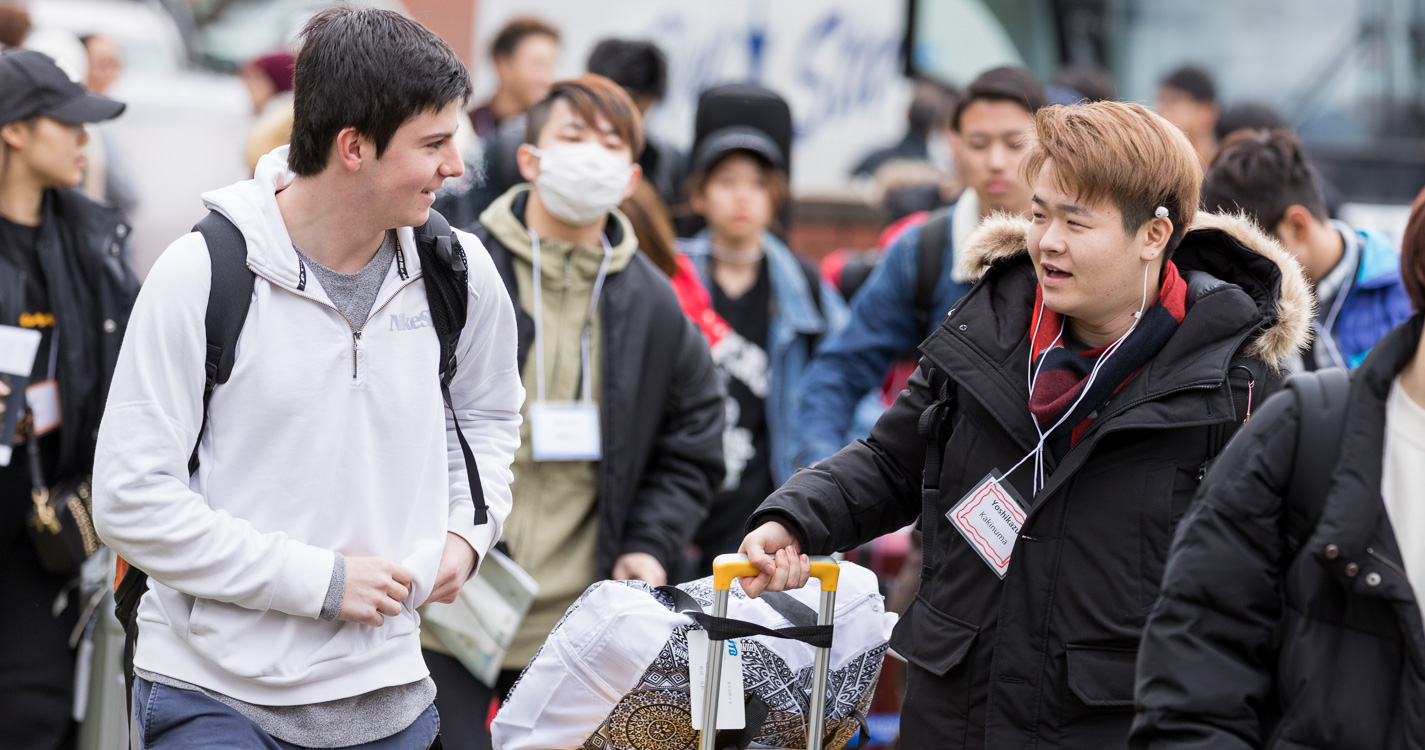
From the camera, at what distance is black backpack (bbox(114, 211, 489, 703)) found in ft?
9.25

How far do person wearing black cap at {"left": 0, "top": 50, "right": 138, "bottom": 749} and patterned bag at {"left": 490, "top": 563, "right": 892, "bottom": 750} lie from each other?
6.74ft

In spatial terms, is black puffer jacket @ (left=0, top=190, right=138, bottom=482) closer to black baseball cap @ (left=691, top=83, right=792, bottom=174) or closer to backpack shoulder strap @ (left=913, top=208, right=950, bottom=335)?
backpack shoulder strap @ (left=913, top=208, right=950, bottom=335)

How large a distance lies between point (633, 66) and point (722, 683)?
16.0 feet

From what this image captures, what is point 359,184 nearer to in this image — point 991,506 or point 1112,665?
point 991,506

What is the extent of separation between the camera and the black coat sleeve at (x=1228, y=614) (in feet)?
7.77

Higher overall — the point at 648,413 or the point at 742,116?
the point at 742,116

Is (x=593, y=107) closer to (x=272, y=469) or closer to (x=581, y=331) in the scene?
(x=581, y=331)

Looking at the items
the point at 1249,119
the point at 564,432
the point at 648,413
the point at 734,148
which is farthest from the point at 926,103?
the point at 564,432

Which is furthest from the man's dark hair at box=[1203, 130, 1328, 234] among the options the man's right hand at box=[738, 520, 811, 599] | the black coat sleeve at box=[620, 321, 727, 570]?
the man's right hand at box=[738, 520, 811, 599]

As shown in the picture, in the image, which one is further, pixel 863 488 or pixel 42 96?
pixel 42 96

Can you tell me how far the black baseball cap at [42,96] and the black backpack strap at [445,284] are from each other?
2.18m

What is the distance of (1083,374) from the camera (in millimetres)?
3066

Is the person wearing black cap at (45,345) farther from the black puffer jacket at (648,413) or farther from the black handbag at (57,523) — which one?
the black puffer jacket at (648,413)

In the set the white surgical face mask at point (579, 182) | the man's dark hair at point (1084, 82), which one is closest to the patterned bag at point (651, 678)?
the white surgical face mask at point (579, 182)
